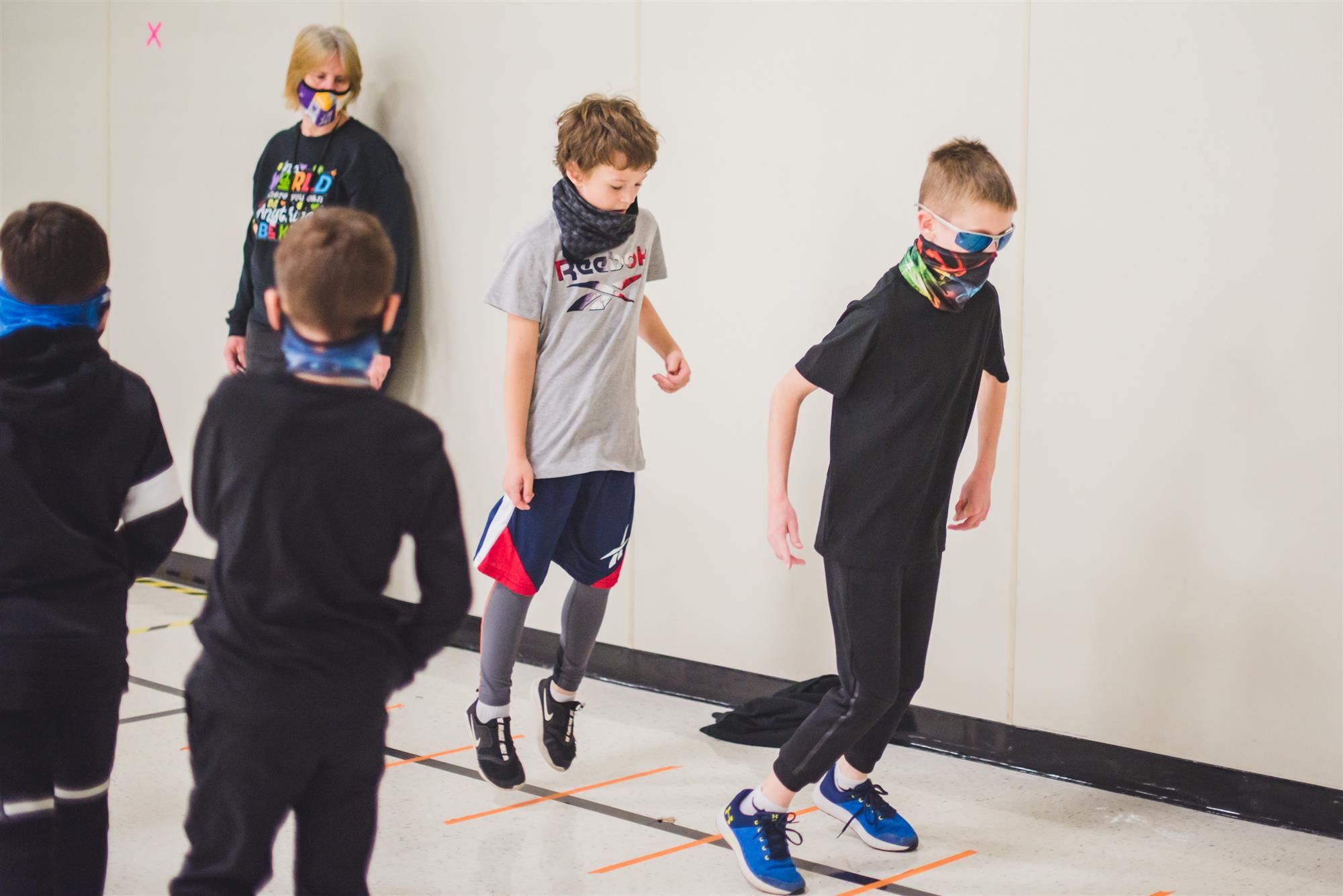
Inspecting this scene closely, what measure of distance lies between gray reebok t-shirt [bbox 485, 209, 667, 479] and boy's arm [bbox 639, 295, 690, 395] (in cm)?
11

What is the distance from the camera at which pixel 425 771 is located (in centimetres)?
279

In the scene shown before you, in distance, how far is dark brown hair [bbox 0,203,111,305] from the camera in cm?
170

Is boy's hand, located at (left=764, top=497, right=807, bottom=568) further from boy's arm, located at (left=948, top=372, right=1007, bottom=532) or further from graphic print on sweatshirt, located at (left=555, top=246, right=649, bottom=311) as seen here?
graphic print on sweatshirt, located at (left=555, top=246, right=649, bottom=311)

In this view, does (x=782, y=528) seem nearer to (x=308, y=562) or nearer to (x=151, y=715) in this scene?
(x=308, y=562)

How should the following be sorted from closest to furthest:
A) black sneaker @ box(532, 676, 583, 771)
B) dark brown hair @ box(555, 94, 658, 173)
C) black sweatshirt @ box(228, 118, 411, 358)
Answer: dark brown hair @ box(555, 94, 658, 173)
black sneaker @ box(532, 676, 583, 771)
black sweatshirt @ box(228, 118, 411, 358)

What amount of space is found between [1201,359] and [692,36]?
61.4 inches

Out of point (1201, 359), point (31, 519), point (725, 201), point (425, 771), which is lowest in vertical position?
point (425, 771)

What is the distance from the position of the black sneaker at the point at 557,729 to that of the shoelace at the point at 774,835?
1.93ft

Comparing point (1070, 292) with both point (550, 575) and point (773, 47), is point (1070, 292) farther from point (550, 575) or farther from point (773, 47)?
point (550, 575)

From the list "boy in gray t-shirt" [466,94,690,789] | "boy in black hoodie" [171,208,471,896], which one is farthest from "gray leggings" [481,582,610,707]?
"boy in black hoodie" [171,208,471,896]

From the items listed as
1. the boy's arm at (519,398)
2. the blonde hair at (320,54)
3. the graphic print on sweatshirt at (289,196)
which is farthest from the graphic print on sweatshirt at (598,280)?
the blonde hair at (320,54)

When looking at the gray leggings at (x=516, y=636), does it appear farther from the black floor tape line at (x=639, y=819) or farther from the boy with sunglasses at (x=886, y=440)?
the boy with sunglasses at (x=886, y=440)

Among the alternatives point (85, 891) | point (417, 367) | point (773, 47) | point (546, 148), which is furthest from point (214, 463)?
point (417, 367)

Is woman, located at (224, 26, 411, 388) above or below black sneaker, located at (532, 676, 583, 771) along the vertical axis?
above
